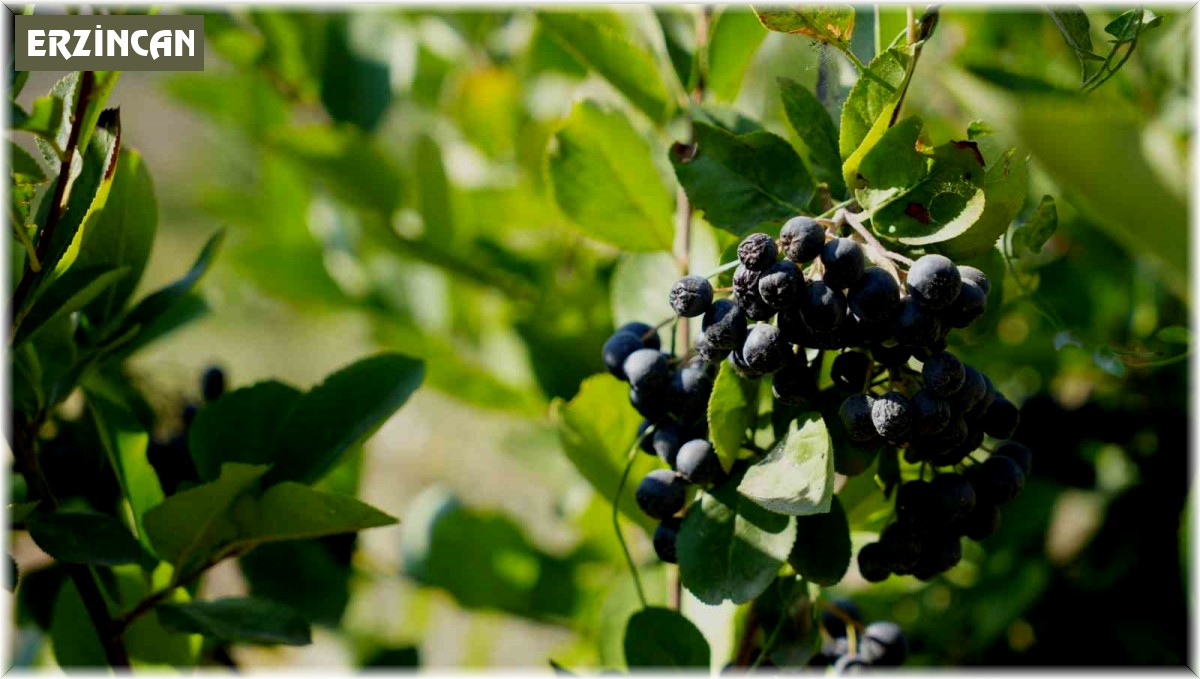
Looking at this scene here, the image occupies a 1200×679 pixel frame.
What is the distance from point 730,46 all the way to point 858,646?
50 cm

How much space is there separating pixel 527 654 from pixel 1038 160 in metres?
2.75

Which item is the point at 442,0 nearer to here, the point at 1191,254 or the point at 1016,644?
the point at 1016,644

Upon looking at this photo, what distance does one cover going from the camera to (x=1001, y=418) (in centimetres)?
68

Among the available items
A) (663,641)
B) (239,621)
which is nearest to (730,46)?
(663,641)

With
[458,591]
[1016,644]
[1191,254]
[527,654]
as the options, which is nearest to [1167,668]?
[1016,644]

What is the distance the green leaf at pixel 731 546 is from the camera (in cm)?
65

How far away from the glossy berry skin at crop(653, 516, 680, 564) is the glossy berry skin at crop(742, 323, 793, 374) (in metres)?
0.16

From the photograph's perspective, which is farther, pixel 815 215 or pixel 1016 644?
pixel 1016 644

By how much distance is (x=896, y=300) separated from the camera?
58 cm

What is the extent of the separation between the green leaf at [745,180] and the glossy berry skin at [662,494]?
16cm

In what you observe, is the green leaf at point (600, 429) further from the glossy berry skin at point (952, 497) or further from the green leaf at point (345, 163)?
the green leaf at point (345, 163)

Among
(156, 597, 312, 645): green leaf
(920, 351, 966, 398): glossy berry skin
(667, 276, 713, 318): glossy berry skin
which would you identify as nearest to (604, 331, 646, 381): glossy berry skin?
(667, 276, 713, 318): glossy berry skin

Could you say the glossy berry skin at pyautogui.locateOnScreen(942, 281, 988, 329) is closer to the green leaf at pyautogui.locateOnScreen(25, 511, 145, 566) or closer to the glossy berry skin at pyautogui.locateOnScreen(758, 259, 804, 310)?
the glossy berry skin at pyautogui.locateOnScreen(758, 259, 804, 310)

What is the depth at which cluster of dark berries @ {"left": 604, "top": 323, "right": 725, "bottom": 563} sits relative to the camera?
0.67 metres
